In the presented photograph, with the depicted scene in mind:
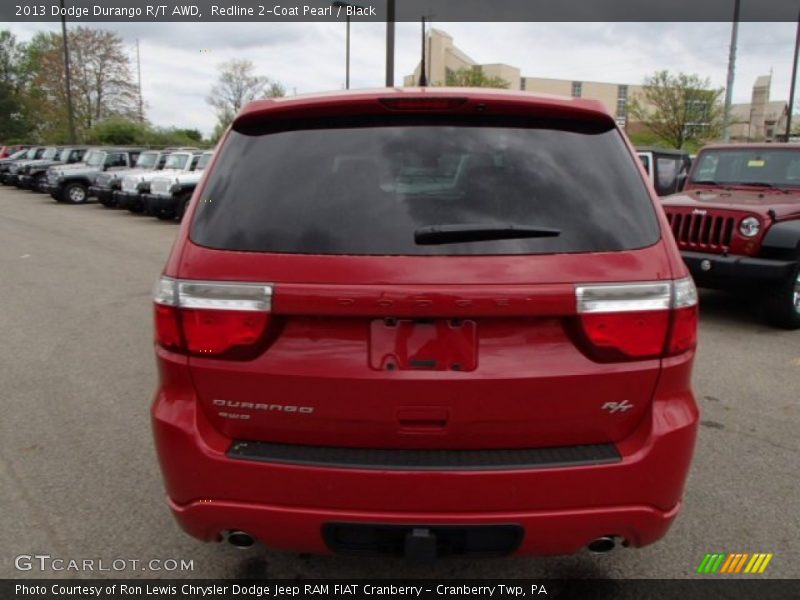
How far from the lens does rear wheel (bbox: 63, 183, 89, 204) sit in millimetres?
23234

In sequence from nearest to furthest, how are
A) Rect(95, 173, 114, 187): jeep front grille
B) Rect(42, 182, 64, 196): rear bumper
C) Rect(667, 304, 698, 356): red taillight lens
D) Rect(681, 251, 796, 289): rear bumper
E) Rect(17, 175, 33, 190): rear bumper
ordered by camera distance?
1. Rect(667, 304, 698, 356): red taillight lens
2. Rect(681, 251, 796, 289): rear bumper
3. Rect(95, 173, 114, 187): jeep front grille
4. Rect(42, 182, 64, 196): rear bumper
5. Rect(17, 175, 33, 190): rear bumper

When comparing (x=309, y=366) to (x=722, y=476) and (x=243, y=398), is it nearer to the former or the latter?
(x=243, y=398)

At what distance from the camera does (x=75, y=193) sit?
23.5m

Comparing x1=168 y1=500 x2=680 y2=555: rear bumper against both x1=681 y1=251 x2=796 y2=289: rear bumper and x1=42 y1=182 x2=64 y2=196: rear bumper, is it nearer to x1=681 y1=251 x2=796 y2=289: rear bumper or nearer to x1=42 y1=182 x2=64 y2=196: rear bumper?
x1=681 y1=251 x2=796 y2=289: rear bumper

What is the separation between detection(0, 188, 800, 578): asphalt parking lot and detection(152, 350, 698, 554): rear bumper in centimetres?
70

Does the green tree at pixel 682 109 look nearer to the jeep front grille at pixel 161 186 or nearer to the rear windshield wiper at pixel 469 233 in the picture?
the jeep front grille at pixel 161 186

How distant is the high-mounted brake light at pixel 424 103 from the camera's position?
2.22 meters

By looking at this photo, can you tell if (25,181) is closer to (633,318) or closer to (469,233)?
(469,233)

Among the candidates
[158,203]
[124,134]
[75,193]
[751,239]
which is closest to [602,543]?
[751,239]

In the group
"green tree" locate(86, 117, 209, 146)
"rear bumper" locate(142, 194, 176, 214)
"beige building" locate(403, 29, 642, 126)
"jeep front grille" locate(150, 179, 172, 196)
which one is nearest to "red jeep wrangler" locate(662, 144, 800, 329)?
"rear bumper" locate(142, 194, 176, 214)

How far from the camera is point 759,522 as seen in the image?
10.1 feet

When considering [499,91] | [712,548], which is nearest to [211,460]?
[499,91]

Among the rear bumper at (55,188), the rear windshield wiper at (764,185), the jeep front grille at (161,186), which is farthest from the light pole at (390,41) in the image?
the rear bumper at (55,188)

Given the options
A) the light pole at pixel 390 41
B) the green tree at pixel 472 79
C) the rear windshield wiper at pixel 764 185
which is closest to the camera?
the rear windshield wiper at pixel 764 185
